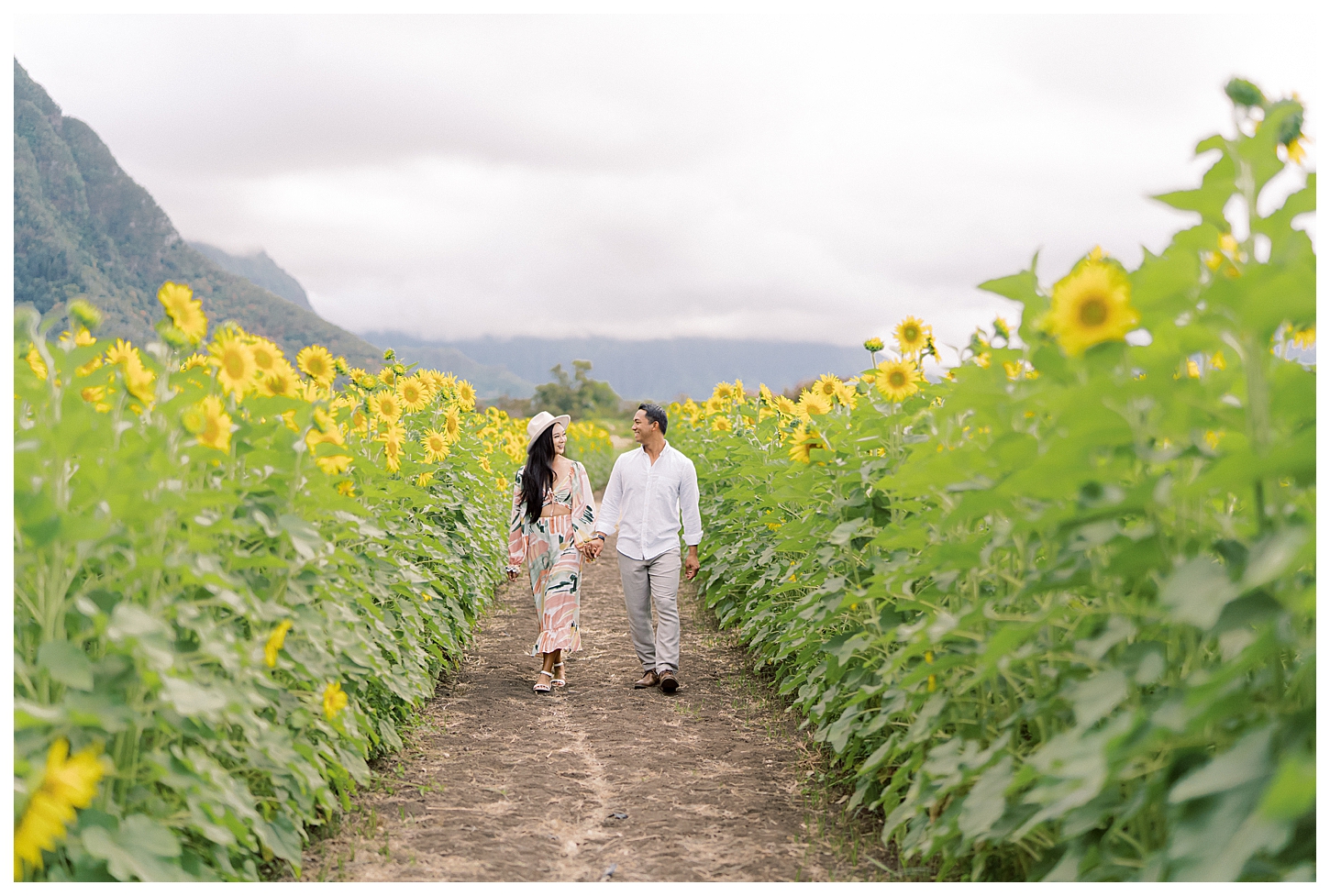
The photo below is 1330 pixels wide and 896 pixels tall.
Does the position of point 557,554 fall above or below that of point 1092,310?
below

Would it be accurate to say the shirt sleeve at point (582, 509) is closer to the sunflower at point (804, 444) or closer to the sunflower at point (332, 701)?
the sunflower at point (804, 444)

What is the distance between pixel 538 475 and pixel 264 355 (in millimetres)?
3385

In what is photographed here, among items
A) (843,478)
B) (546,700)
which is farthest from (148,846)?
(546,700)

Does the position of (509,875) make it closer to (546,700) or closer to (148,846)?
(148,846)

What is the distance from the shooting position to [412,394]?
6777mm

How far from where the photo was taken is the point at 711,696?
20.7 ft

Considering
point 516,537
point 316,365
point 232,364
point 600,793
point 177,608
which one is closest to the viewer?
point 177,608

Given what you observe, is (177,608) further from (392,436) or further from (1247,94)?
(1247,94)

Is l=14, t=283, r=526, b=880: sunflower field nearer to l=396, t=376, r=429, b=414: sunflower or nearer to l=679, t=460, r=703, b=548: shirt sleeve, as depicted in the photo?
l=396, t=376, r=429, b=414: sunflower

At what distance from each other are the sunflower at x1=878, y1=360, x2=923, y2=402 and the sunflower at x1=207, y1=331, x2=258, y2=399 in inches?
108

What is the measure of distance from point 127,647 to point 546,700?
430 centimetres

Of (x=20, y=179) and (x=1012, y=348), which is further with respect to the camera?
(x=20, y=179)

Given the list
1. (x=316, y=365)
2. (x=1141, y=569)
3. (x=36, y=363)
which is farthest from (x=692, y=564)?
(x=1141, y=569)

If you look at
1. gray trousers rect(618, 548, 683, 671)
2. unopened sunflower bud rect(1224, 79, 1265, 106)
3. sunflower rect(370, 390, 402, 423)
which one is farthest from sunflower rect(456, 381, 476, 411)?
unopened sunflower bud rect(1224, 79, 1265, 106)
